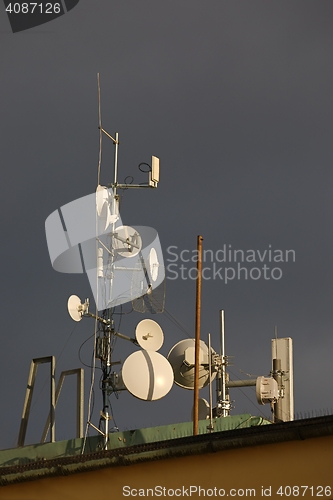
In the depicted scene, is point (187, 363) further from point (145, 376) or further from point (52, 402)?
point (52, 402)

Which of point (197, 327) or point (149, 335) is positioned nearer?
point (149, 335)

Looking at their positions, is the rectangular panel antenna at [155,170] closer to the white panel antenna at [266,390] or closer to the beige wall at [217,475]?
the white panel antenna at [266,390]

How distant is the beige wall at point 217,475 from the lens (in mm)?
15156

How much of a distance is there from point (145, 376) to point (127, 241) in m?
4.00

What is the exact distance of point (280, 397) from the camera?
98.9 feet

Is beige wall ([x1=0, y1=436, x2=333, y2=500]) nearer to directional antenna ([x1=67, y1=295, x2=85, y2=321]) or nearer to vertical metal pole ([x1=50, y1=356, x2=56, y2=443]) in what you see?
vertical metal pole ([x1=50, y1=356, x2=56, y2=443])

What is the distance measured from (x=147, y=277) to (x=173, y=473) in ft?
35.7

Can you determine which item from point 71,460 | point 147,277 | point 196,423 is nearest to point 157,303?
point 147,277

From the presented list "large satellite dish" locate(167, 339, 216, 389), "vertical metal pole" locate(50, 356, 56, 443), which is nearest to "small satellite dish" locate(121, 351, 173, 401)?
"vertical metal pole" locate(50, 356, 56, 443)

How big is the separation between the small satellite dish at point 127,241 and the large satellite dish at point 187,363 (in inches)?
151

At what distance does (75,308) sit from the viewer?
25.2 m

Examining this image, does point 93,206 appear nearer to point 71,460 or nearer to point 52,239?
point 52,239

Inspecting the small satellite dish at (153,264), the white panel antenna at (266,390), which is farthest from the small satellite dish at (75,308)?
the white panel antenna at (266,390)

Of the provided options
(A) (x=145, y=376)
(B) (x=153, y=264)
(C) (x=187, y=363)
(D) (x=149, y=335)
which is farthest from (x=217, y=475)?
(C) (x=187, y=363)
